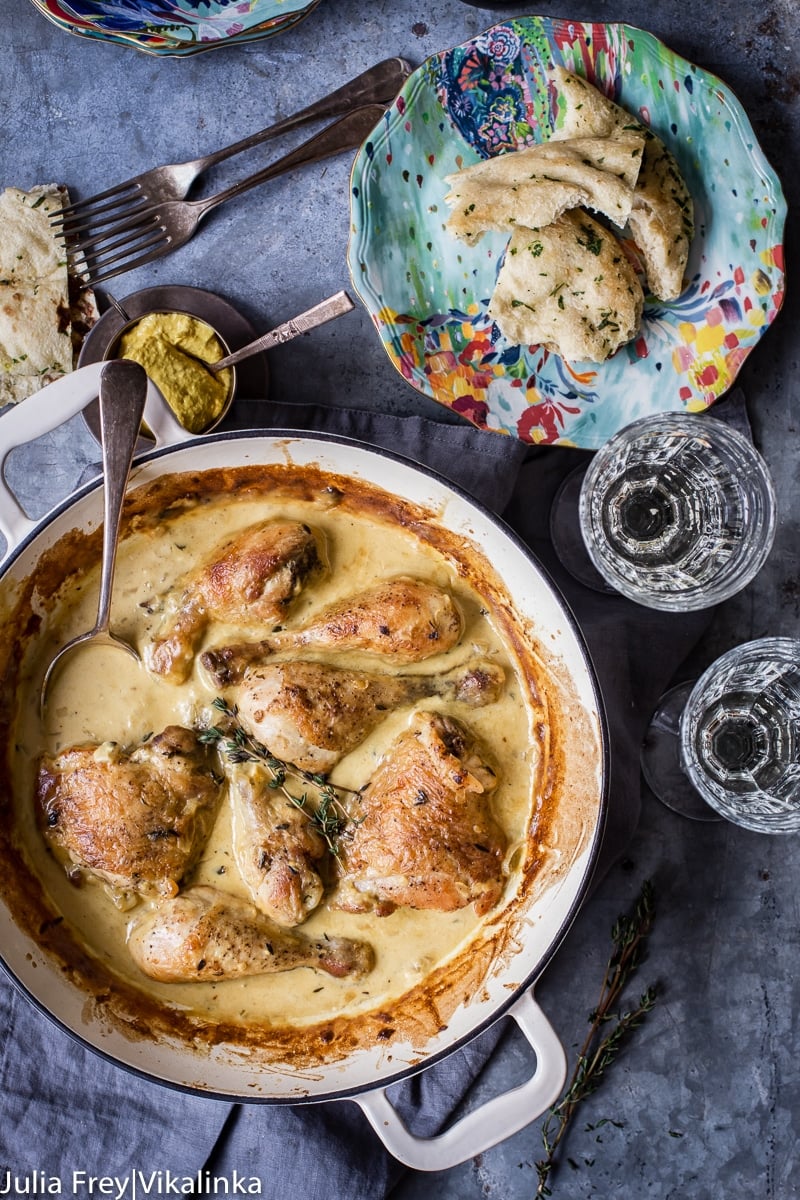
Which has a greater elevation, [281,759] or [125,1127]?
[281,759]

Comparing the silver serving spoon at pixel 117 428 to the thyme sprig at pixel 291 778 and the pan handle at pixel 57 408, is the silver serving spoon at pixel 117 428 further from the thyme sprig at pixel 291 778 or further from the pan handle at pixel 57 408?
the thyme sprig at pixel 291 778

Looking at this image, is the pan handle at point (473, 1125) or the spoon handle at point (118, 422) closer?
the spoon handle at point (118, 422)

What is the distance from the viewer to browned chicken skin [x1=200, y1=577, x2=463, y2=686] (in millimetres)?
2369

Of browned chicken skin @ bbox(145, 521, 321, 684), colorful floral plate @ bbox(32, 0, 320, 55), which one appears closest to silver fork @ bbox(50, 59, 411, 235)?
colorful floral plate @ bbox(32, 0, 320, 55)

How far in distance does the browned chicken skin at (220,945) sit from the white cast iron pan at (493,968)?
232mm

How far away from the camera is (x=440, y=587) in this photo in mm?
2521

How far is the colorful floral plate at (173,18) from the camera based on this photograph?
233cm

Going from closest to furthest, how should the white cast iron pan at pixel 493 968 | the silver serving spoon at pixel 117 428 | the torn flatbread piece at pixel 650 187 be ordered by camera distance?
the silver serving spoon at pixel 117 428, the white cast iron pan at pixel 493 968, the torn flatbread piece at pixel 650 187

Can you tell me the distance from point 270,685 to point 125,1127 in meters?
1.34

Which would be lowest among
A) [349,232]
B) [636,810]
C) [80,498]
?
[636,810]

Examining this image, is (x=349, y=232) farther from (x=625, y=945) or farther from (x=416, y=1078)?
(x=416, y=1078)

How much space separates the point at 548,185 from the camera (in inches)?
87.4

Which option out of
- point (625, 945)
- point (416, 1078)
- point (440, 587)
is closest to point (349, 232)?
point (440, 587)

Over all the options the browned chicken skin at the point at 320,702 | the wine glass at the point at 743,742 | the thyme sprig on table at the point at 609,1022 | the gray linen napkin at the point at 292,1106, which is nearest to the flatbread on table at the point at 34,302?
the gray linen napkin at the point at 292,1106
